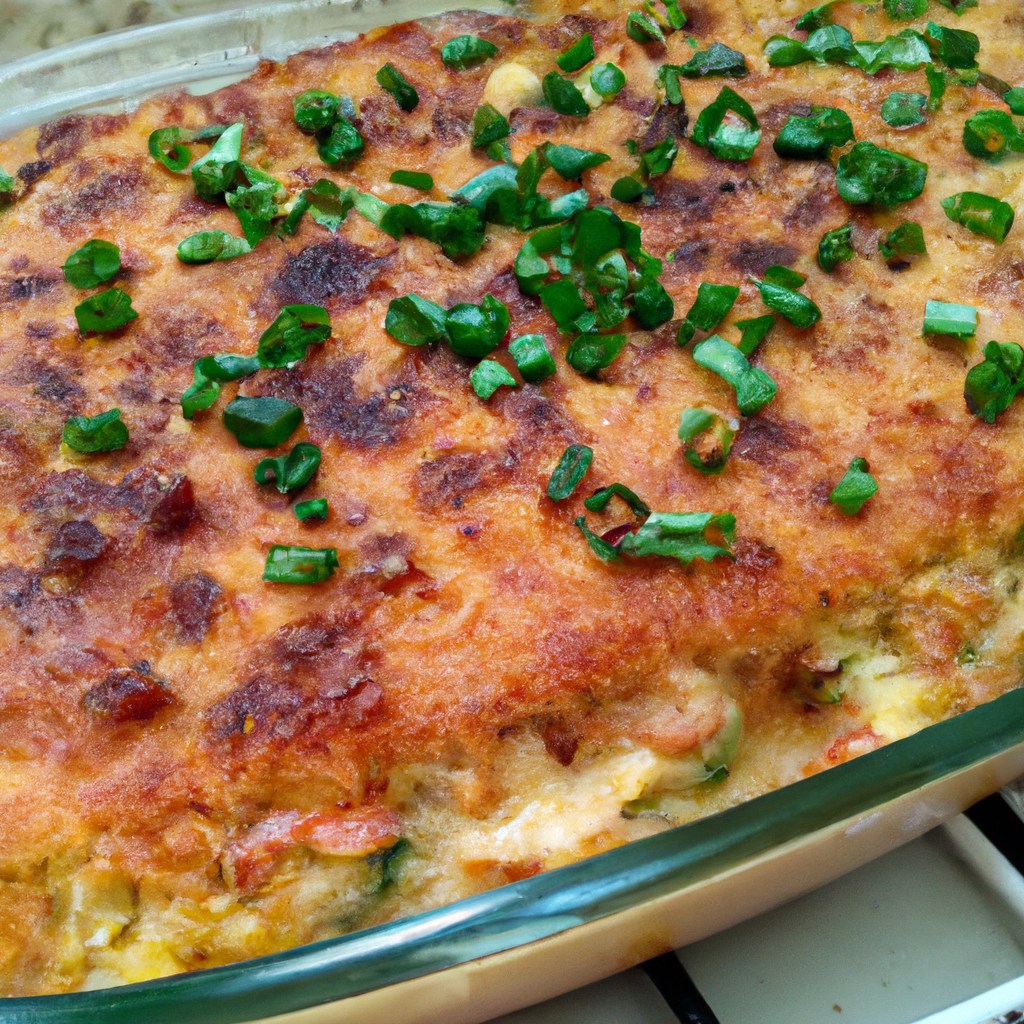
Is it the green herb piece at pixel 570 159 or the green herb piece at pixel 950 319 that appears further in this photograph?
the green herb piece at pixel 570 159

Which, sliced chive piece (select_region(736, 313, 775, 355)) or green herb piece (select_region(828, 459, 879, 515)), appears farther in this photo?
sliced chive piece (select_region(736, 313, 775, 355))

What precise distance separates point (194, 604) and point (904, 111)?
1596mm

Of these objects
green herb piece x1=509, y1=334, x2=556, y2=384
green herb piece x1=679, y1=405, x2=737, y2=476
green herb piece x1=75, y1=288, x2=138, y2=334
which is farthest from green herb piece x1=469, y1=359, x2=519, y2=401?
green herb piece x1=75, y1=288, x2=138, y2=334

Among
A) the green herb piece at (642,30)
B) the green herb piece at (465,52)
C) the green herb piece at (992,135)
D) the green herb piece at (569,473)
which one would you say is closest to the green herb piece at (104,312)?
the green herb piece at (569,473)

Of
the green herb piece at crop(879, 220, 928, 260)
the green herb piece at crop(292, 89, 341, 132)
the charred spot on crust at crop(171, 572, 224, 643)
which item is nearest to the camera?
the charred spot on crust at crop(171, 572, 224, 643)

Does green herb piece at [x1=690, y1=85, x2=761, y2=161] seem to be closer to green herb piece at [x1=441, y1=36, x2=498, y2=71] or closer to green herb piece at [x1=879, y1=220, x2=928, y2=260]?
green herb piece at [x1=879, y1=220, x2=928, y2=260]

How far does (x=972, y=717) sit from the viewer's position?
146 cm

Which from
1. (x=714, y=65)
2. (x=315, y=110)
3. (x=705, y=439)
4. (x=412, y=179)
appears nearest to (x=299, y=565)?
(x=705, y=439)

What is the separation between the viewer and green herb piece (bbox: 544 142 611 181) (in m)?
2.06

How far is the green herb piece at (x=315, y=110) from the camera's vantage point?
85.4 inches

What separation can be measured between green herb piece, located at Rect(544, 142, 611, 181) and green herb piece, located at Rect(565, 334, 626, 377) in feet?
1.38

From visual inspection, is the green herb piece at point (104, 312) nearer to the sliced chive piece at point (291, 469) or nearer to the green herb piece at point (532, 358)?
the sliced chive piece at point (291, 469)

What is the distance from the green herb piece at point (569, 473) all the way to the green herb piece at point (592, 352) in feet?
0.63

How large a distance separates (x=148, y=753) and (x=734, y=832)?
0.79 metres
